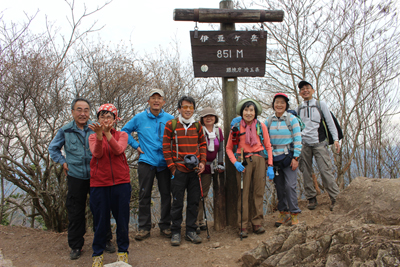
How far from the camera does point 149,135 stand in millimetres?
4066

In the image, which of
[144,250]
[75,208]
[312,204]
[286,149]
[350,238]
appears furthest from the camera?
[312,204]

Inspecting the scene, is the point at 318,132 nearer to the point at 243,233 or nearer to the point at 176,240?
the point at 243,233

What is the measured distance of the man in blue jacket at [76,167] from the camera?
341 cm

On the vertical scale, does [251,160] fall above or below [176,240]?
above

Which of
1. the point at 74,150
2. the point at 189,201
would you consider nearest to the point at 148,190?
the point at 189,201

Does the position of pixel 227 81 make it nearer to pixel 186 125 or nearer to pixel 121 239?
pixel 186 125

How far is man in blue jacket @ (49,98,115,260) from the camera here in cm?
Answer: 341

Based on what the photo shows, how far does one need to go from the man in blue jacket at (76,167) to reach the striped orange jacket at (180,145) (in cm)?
104

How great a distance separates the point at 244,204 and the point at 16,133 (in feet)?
15.1

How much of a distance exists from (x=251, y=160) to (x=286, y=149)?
59 cm

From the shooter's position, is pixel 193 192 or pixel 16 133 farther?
pixel 16 133

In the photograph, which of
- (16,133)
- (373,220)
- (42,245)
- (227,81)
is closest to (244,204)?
(373,220)

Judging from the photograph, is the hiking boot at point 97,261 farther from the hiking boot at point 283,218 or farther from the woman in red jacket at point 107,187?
the hiking boot at point 283,218

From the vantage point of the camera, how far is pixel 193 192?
392cm
